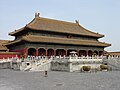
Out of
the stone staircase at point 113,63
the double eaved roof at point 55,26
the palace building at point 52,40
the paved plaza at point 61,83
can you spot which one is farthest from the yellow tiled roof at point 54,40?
→ the paved plaza at point 61,83

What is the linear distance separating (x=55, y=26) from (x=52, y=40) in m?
6.07

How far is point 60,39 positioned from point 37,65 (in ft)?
42.6

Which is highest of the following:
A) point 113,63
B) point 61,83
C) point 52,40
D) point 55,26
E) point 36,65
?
point 55,26

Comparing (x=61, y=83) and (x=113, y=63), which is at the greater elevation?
(x=113, y=63)

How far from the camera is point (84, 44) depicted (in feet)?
141

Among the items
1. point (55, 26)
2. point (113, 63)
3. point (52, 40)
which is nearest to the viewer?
point (113, 63)

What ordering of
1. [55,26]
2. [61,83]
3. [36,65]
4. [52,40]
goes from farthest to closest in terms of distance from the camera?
[55,26]
[52,40]
[36,65]
[61,83]

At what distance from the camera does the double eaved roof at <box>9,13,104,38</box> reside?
134ft

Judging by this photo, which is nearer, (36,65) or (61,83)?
(61,83)

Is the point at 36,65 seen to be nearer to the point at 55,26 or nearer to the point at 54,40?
the point at 54,40

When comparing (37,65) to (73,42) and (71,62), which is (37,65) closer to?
(71,62)

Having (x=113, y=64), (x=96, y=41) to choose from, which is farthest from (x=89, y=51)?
(x=113, y=64)

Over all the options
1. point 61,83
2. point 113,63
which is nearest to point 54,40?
point 113,63

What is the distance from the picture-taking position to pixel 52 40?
3947 centimetres
